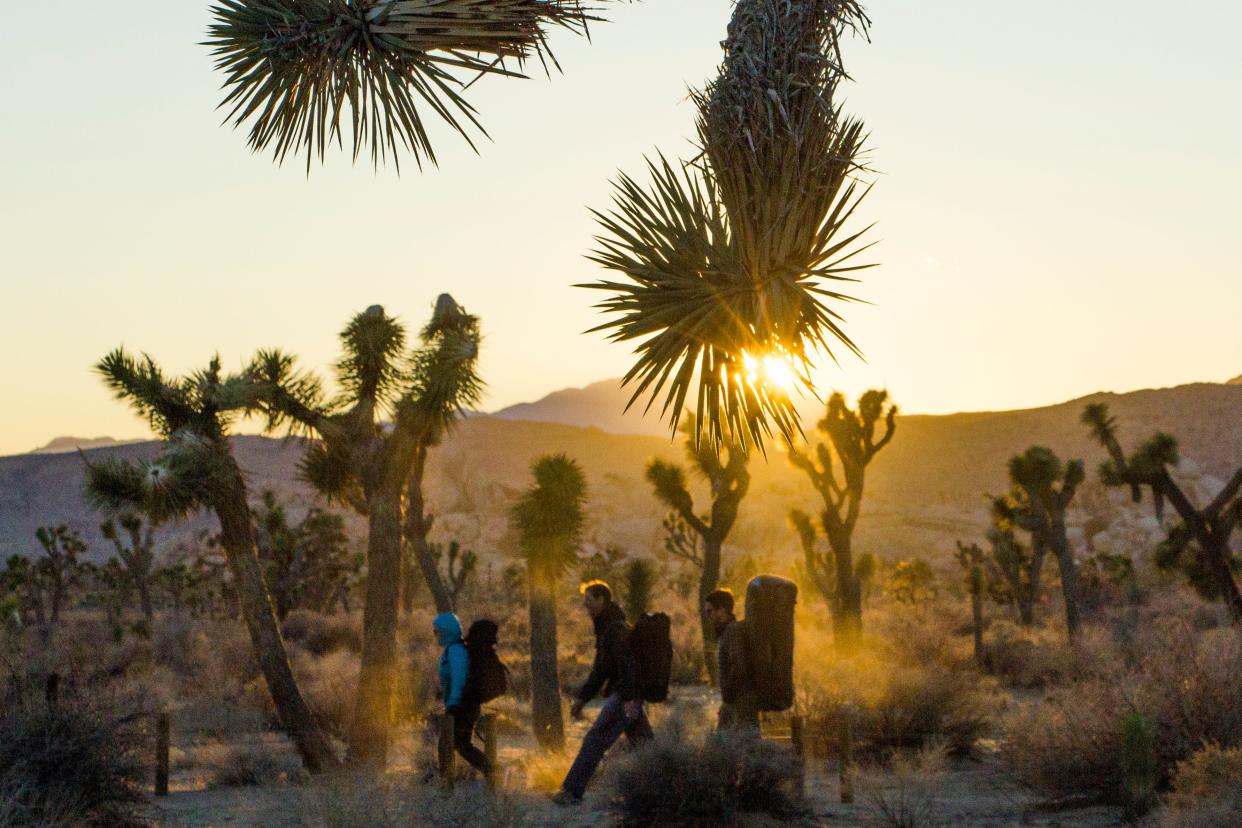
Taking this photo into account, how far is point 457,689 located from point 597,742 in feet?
3.77

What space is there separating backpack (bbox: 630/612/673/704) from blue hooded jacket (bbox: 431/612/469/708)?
4.39ft

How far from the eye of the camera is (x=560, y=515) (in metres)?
15.1

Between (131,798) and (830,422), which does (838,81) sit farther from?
(830,422)

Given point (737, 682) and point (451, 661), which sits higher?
point (451, 661)

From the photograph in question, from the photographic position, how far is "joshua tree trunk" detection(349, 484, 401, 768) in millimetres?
12133

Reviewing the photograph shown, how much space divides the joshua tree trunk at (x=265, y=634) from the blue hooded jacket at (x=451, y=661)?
115 inches

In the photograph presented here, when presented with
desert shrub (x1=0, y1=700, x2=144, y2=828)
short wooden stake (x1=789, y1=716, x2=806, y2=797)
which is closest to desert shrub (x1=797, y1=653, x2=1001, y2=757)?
short wooden stake (x1=789, y1=716, x2=806, y2=797)

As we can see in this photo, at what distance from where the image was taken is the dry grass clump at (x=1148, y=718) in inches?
339

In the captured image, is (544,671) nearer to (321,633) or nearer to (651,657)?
(651,657)

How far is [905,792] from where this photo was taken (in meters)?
9.17

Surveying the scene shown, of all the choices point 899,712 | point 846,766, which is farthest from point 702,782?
point 899,712

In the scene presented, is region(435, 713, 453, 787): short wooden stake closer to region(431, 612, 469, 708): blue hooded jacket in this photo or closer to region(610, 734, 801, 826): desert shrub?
region(431, 612, 469, 708): blue hooded jacket

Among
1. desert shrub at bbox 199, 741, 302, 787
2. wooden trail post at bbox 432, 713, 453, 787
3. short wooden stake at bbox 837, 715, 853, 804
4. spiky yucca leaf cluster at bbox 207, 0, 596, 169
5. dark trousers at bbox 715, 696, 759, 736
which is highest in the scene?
spiky yucca leaf cluster at bbox 207, 0, 596, 169

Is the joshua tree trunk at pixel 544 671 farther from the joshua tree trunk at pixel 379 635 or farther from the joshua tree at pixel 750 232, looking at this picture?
the joshua tree at pixel 750 232
